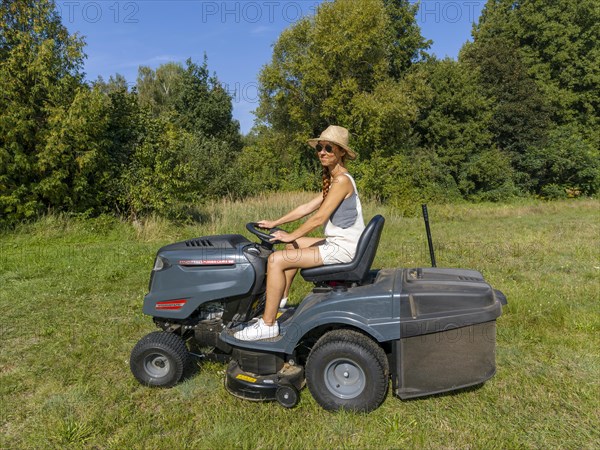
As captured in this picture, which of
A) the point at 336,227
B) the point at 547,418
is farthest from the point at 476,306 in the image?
the point at 336,227

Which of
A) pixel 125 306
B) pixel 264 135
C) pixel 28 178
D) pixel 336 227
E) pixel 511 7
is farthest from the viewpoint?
pixel 511 7

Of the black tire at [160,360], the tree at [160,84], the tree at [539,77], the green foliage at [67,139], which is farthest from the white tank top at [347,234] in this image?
the tree at [160,84]

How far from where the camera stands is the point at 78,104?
9516 mm

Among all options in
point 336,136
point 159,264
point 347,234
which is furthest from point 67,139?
point 347,234

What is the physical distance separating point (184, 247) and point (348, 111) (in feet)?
56.9

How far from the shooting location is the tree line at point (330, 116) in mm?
9555

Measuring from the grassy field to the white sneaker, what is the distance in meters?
0.44

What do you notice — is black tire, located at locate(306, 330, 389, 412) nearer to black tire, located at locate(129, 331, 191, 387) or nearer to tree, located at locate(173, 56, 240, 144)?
black tire, located at locate(129, 331, 191, 387)

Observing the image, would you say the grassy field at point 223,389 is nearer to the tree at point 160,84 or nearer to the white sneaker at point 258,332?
the white sneaker at point 258,332

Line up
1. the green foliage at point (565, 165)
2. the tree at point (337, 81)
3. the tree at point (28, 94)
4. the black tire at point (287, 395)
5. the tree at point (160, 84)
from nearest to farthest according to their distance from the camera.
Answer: the black tire at point (287, 395)
the tree at point (28, 94)
the tree at point (337, 81)
the green foliage at point (565, 165)
the tree at point (160, 84)

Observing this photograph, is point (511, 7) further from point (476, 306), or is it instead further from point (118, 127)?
point (476, 306)

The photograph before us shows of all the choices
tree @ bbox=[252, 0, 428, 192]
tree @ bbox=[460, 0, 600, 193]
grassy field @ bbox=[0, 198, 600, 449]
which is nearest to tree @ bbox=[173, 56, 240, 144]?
tree @ bbox=[252, 0, 428, 192]

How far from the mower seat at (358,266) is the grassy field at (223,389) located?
0.87 metres

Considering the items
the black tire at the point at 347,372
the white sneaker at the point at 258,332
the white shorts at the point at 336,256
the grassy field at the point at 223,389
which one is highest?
the white shorts at the point at 336,256
